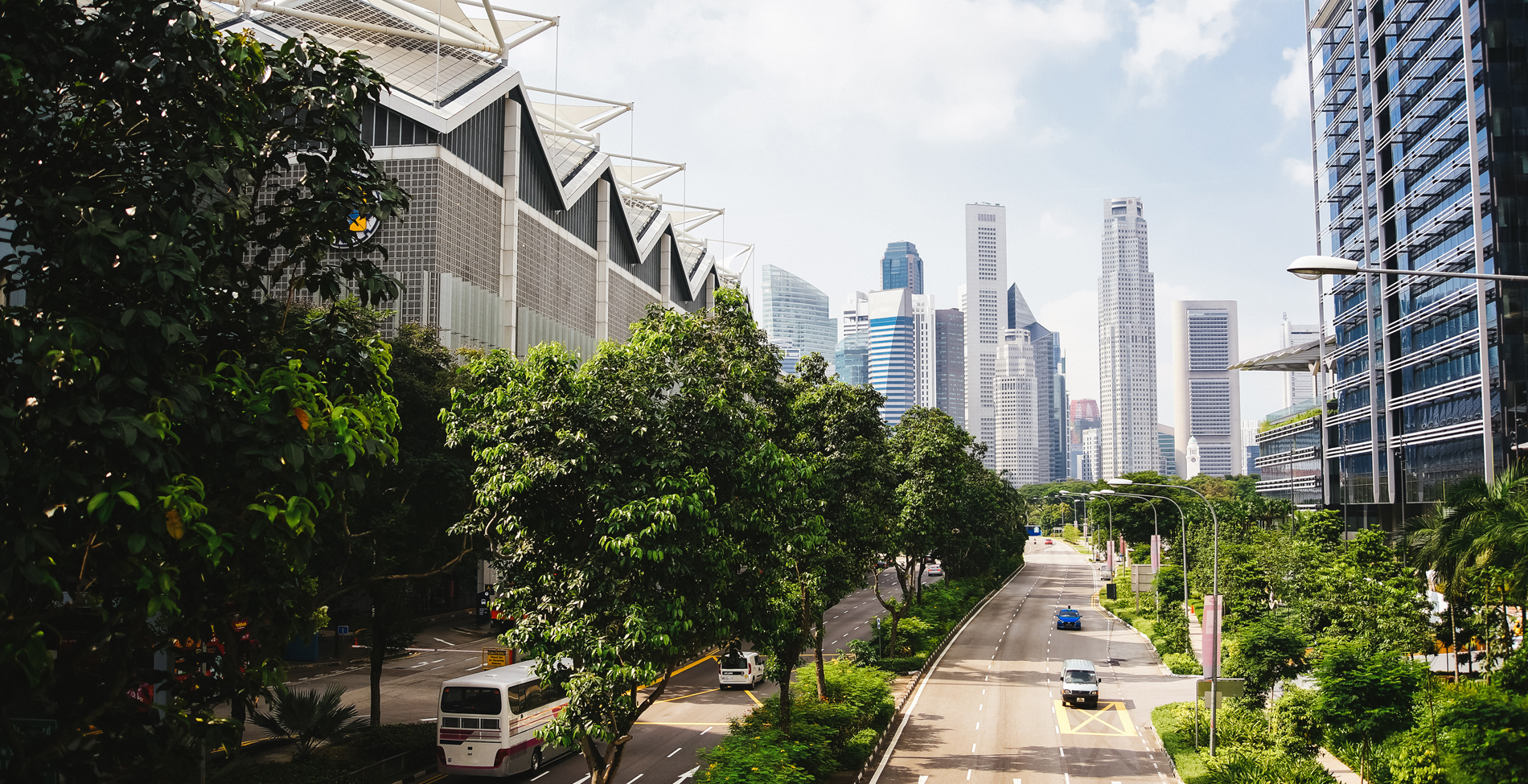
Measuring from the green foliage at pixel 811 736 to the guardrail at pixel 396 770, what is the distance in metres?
6.83

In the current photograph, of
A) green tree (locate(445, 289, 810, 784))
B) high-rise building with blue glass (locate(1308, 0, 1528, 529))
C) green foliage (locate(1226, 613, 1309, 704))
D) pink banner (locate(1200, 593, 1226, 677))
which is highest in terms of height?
high-rise building with blue glass (locate(1308, 0, 1528, 529))

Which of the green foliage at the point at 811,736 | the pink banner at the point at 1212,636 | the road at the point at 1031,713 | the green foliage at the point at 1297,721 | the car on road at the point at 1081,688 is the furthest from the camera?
the car on road at the point at 1081,688

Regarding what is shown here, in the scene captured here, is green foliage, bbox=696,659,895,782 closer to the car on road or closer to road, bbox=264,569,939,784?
road, bbox=264,569,939,784

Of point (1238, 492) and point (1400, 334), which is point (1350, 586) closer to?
point (1400, 334)

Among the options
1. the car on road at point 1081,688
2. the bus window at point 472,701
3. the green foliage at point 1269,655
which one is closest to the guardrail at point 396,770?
the bus window at point 472,701

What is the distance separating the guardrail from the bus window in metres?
1.25

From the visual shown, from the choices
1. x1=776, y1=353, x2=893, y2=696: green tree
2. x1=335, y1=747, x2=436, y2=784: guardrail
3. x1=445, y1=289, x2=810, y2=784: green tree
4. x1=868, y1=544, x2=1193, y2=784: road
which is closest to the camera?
x1=445, y1=289, x2=810, y2=784: green tree

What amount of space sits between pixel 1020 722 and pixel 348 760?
70.1 feet

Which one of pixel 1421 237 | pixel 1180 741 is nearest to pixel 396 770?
pixel 1180 741

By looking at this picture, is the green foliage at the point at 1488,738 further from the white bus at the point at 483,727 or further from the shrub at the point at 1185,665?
the shrub at the point at 1185,665

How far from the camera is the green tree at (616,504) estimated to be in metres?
15.2

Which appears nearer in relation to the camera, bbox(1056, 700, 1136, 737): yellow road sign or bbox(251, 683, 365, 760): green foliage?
bbox(251, 683, 365, 760): green foliage

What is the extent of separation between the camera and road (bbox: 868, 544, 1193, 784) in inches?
1067

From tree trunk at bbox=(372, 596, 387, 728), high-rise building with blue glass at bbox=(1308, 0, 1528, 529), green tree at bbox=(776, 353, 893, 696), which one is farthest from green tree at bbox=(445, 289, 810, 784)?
high-rise building with blue glass at bbox=(1308, 0, 1528, 529)
